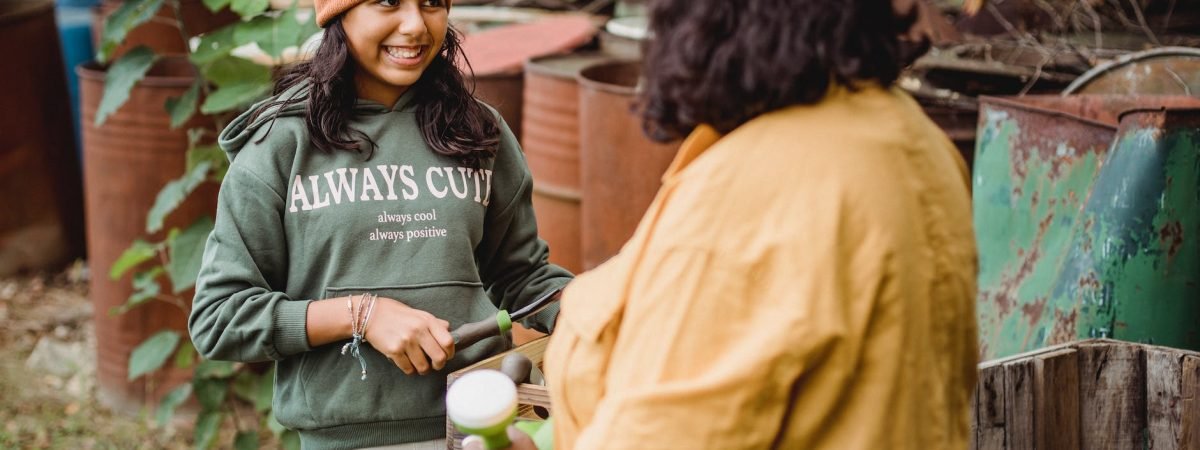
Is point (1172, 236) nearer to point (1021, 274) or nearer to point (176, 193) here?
point (1021, 274)

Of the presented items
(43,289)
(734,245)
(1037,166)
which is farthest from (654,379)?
(43,289)

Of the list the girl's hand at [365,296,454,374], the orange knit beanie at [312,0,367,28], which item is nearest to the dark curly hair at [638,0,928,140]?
the girl's hand at [365,296,454,374]

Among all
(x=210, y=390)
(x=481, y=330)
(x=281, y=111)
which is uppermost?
(x=281, y=111)

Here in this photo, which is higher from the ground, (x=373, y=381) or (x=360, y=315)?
(x=360, y=315)

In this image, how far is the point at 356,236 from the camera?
1.88 meters

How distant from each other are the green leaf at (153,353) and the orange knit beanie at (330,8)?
6.82 ft

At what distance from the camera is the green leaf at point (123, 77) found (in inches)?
136

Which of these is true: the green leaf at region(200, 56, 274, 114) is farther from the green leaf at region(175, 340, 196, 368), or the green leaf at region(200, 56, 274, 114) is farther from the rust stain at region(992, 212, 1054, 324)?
the rust stain at region(992, 212, 1054, 324)

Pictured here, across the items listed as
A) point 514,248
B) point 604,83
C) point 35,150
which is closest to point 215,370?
point 604,83

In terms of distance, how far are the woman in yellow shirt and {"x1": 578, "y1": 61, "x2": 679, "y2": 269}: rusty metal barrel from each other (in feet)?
7.83

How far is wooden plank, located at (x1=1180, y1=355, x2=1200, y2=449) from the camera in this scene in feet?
7.38

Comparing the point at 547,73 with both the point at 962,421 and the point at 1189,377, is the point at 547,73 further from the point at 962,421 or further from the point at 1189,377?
the point at 962,421

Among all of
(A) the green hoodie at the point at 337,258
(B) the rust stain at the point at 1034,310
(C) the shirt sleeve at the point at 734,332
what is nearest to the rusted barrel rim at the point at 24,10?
(A) the green hoodie at the point at 337,258

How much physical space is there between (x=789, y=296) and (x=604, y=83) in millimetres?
2866
